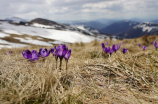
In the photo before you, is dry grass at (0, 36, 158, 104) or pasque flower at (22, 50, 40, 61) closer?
dry grass at (0, 36, 158, 104)

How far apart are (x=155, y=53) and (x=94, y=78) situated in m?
1.98

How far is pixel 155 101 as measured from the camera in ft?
4.32

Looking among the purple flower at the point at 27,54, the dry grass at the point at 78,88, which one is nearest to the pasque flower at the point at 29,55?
the purple flower at the point at 27,54

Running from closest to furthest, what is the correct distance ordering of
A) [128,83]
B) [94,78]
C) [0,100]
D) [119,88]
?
[0,100], [119,88], [128,83], [94,78]

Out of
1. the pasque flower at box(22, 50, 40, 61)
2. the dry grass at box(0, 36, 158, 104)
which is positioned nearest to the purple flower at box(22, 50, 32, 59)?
the pasque flower at box(22, 50, 40, 61)

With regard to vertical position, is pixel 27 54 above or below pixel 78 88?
above

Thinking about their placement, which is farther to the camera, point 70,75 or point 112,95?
point 70,75

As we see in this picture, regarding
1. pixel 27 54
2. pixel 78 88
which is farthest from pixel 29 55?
pixel 78 88

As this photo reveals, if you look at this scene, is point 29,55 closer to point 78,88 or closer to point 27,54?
point 27,54

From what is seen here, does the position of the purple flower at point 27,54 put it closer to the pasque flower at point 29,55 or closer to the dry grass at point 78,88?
the pasque flower at point 29,55

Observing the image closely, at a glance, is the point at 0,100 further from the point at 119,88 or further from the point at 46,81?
the point at 119,88

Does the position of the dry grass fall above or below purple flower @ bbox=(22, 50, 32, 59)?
below

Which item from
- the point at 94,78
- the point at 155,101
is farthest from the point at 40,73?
→ the point at 155,101

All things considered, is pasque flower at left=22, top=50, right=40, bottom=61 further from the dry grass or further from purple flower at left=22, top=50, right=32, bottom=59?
the dry grass
